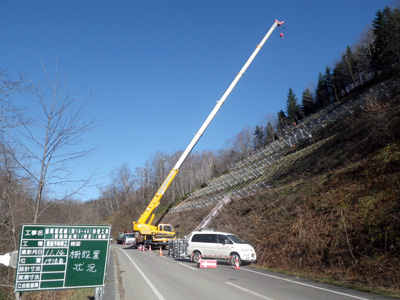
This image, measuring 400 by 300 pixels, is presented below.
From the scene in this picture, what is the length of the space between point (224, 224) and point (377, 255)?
57.4 ft

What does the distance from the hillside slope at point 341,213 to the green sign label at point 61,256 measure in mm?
9235

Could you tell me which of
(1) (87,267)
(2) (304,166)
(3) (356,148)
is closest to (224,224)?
(2) (304,166)

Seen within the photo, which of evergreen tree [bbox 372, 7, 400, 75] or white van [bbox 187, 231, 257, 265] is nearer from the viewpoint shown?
white van [bbox 187, 231, 257, 265]

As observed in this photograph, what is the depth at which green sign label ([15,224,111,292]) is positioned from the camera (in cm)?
491

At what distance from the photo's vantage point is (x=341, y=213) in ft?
48.4

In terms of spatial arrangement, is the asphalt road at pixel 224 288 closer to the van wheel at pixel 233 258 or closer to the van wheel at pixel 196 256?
the van wheel at pixel 233 258

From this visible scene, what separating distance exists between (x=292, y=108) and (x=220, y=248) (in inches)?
2500

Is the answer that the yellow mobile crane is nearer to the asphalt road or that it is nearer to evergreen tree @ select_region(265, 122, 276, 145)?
the asphalt road

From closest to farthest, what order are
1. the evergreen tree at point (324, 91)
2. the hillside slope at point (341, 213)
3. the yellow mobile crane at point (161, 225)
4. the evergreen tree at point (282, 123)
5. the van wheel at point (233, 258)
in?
1. the hillside slope at point (341, 213)
2. the van wheel at point (233, 258)
3. the yellow mobile crane at point (161, 225)
4. the evergreen tree at point (324, 91)
5. the evergreen tree at point (282, 123)

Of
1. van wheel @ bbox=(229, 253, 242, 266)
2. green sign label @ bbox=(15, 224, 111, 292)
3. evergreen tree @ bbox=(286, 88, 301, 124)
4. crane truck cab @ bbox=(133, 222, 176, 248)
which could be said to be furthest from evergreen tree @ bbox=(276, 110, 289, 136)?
green sign label @ bbox=(15, 224, 111, 292)

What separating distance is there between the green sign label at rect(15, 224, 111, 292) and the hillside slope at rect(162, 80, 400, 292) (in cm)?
924

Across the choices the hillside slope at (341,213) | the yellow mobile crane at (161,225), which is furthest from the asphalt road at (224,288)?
the yellow mobile crane at (161,225)

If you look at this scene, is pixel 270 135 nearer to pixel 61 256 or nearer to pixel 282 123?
pixel 282 123

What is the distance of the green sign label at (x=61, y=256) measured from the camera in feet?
16.1
